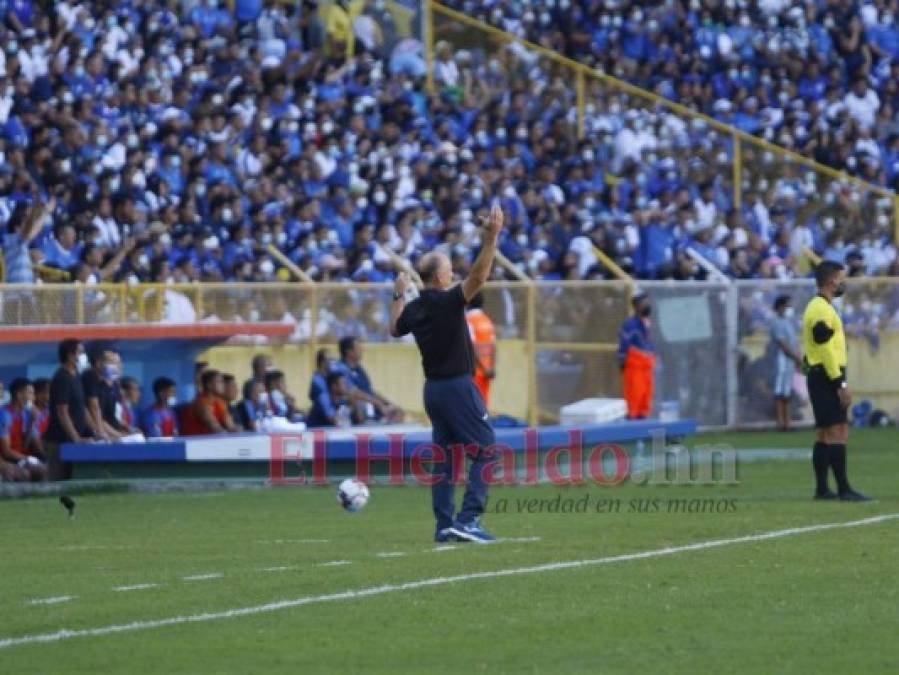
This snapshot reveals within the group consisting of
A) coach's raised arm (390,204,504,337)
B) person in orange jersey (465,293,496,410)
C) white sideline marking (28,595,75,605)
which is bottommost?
white sideline marking (28,595,75,605)

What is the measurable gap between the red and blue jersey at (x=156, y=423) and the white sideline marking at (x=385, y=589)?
8.64 metres

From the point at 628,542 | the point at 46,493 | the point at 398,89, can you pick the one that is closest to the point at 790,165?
the point at 398,89

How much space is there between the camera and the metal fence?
22703 mm

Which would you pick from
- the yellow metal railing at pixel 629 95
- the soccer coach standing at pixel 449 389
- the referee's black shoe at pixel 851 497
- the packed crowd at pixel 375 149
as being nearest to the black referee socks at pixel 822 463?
the referee's black shoe at pixel 851 497

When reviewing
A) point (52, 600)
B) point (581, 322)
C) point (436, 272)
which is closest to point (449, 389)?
point (436, 272)

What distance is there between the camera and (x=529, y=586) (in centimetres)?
1080

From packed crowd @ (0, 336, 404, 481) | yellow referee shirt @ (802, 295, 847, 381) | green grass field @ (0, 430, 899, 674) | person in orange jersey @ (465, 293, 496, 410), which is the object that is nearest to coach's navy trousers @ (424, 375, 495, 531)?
green grass field @ (0, 430, 899, 674)

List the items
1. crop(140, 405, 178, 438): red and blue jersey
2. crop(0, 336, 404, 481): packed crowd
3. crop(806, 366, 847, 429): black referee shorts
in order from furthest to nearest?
crop(140, 405, 178, 438): red and blue jersey < crop(0, 336, 404, 481): packed crowd < crop(806, 366, 847, 429): black referee shorts

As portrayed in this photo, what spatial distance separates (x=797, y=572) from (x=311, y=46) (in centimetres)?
2174

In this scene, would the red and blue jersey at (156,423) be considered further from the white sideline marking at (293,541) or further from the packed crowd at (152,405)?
the white sideline marking at (293,541)

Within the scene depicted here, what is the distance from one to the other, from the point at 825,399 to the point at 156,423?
Result: 7.49m

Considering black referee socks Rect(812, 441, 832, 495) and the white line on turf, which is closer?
the white line on turf

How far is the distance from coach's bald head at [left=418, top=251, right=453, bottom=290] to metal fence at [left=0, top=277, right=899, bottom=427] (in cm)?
905

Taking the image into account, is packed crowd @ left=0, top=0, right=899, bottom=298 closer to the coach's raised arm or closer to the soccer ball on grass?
the soccer ball on grass
